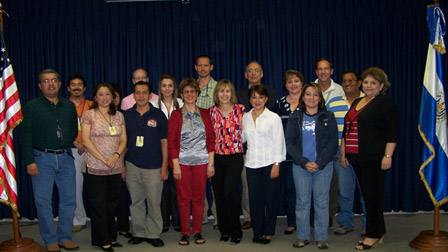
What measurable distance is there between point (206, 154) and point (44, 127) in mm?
1494

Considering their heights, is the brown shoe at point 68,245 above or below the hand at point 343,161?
below

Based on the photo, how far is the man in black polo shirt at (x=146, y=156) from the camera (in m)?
3.78

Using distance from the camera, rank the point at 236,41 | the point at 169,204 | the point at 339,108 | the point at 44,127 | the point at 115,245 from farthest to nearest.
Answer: the point at 236,41 → the point at 169,204 → the point at 339,108 → the point at 115,245 → the point at 44,127

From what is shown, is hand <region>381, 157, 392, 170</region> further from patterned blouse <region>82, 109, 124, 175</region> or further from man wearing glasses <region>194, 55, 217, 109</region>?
patterned blouse <region>82, 109, 124, 175</region>

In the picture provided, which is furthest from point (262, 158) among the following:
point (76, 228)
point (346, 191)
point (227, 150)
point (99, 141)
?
point (76, 228)

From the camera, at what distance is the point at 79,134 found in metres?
4.36

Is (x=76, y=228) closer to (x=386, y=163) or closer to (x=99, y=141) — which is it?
(x=99, y=141)

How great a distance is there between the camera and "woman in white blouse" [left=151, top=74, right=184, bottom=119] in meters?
4.17

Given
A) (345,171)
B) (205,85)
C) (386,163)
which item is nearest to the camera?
(386,163)

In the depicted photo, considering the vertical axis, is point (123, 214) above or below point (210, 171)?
below

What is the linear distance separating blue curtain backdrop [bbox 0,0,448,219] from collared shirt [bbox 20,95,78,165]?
5.25ft

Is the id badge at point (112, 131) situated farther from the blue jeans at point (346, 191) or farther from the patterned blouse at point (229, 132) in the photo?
the blue jeans at point (346, 191)

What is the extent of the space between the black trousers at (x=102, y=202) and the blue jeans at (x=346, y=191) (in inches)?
87.0

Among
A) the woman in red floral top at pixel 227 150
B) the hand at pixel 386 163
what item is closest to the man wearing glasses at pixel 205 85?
the woman in red floral top at pixel 227 150
